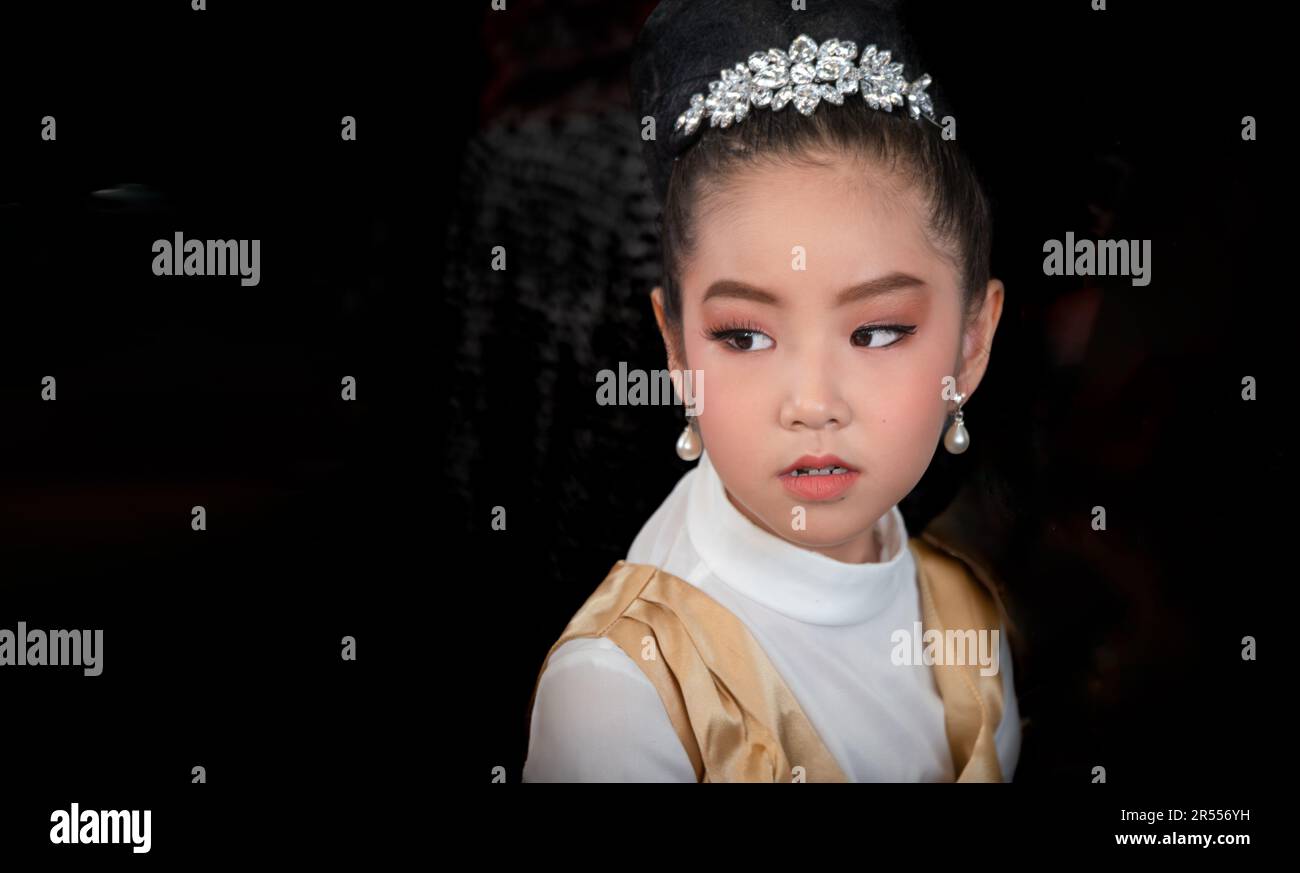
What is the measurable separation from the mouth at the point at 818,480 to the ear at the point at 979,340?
0.24 metres

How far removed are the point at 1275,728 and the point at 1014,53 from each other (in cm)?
119

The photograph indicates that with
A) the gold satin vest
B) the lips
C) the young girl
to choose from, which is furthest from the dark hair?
the gold satin vest

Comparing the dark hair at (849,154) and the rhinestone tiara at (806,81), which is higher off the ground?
the rhinestone tiara at (806,81)

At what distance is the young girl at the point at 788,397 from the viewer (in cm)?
168

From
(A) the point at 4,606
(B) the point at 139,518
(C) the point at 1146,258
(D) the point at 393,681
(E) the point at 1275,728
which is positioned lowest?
(E) the point at 1275,728

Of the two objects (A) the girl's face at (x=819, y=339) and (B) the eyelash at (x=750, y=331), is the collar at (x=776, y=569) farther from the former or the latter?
(B) the eyelash at (x=750, y=331)

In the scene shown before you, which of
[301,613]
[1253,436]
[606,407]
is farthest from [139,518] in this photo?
[1253,436]

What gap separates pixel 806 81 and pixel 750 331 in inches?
14.3

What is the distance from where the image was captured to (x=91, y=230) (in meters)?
1.90

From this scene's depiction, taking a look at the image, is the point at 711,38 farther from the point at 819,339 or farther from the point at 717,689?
the point at 717,689

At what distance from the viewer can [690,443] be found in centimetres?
184

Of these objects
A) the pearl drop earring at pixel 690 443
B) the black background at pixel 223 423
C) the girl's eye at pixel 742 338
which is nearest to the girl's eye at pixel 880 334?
the girl's eye at pixel 742 338

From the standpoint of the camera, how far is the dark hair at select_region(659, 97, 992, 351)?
168cm

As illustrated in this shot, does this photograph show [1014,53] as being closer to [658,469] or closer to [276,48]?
[658,469]
